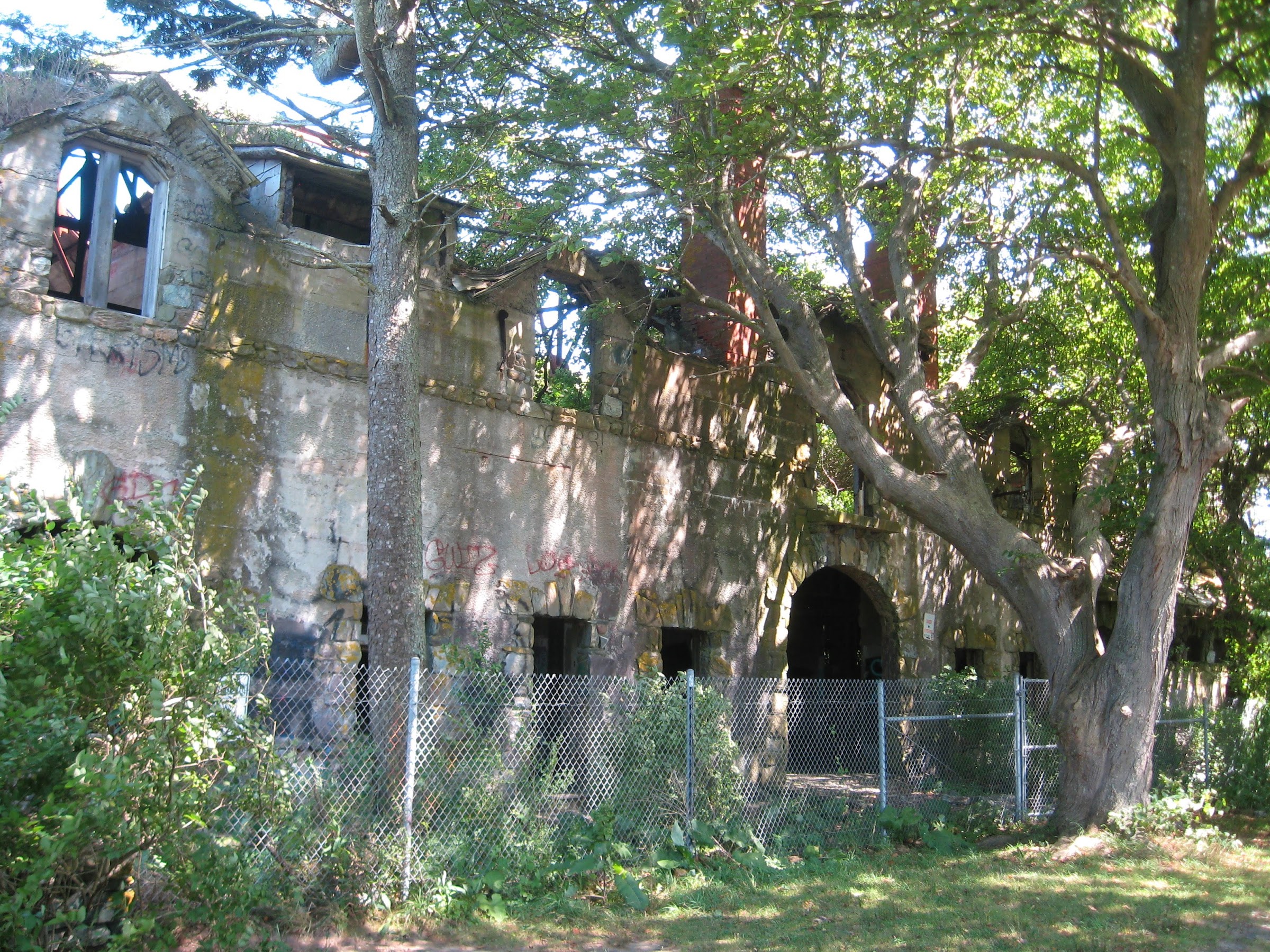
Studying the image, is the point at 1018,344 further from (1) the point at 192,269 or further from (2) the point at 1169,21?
(1) the point at 192,269

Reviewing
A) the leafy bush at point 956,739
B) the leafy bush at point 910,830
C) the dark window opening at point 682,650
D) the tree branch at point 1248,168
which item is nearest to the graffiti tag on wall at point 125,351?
the dark window opening at point 682,650

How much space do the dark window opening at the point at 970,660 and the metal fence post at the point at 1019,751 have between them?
5.61 metres

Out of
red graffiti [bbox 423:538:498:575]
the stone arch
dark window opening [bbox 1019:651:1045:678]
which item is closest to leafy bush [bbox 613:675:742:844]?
red graffiti [bbox 423:538:498:575]

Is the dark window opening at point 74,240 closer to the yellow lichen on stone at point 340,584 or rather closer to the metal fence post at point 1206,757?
the yellow lichen on stone at point 340,584

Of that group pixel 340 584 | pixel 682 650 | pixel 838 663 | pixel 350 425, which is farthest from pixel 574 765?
pixel 838 663

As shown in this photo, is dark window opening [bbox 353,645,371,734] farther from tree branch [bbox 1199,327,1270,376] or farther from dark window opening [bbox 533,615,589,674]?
tree branch [bbox 1199,327,1270,376]

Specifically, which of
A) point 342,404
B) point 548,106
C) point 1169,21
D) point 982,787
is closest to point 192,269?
point 342,404

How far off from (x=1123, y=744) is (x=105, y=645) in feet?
29.1

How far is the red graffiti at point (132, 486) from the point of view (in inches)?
340

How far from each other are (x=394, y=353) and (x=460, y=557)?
273cm

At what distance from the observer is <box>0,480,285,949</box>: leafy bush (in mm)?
4898

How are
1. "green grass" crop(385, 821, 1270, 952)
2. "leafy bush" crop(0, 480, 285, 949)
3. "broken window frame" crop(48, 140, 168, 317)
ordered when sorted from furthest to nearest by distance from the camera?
"broken window frame" crop(48, 140, 168, 317)
"green grass" crop(385, 821, 1270, 952)
"leafy bush" crop(0, 480, 285, 949)

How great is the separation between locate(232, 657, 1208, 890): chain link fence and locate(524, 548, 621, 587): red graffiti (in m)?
1.19

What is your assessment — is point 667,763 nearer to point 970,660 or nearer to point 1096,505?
point 1096,505
